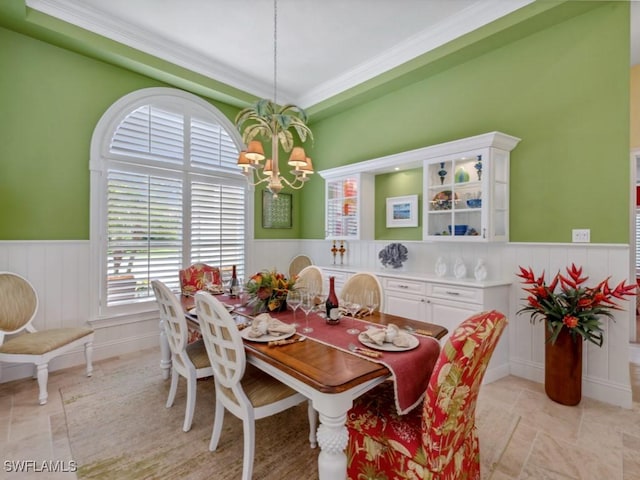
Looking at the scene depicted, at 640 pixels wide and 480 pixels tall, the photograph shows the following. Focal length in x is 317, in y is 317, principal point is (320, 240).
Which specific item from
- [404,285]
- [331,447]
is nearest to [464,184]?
[404,285]

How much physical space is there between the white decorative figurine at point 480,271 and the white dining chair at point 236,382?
2.23m

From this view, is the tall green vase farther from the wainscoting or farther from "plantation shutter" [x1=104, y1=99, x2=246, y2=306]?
"plantation shutter" [x1=104, y1=99, x2=246, y2=306]

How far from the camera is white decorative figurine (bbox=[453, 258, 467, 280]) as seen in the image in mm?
3275

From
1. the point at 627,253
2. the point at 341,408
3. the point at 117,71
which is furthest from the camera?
the point at 117,71

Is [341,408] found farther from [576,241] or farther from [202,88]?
[202,88]

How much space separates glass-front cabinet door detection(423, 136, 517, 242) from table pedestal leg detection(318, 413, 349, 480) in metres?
2.34

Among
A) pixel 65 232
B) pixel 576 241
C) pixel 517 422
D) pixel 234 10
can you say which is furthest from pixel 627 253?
pixel 65 232

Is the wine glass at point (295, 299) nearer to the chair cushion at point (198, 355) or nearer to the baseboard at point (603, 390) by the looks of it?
the chair cushion at point (198, 355)

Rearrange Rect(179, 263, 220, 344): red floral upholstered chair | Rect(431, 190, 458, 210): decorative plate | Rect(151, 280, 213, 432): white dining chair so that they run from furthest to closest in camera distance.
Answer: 1. Rect(431, 190, 458, 210): decorative plate
2. Rect(179, 263, 220, 344): red floral upholstered chair
3. Rect(151, 280, 213, 432): white dining chair

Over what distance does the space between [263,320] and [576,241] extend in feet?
8.96

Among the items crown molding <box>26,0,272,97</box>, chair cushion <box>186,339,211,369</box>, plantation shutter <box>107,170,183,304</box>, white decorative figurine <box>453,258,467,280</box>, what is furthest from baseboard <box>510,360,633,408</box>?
crown molding <box>26,0,272,97</box>

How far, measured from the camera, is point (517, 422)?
89.6 inches

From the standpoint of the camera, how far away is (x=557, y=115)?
284 cm

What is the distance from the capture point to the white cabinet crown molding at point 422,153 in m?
2.94
